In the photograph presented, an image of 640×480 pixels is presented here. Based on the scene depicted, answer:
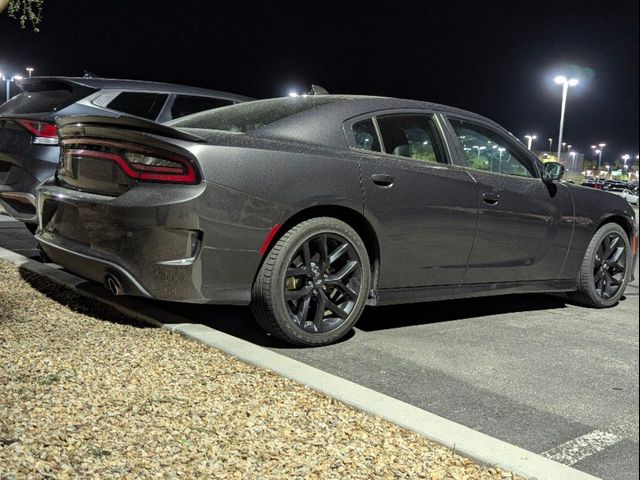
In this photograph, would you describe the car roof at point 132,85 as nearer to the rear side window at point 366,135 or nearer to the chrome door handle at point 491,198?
the rear side window at point 366,135

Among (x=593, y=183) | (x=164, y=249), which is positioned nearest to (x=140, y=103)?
(x=164, y=249)

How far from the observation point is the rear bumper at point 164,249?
11.8 ft

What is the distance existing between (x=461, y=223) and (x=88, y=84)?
11.5 feet

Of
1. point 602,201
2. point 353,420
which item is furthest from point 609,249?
point 353,420

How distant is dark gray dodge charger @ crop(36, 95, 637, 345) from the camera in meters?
3.66

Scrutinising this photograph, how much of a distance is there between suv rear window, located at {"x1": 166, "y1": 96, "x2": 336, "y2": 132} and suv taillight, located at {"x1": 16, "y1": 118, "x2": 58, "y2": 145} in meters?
1.45

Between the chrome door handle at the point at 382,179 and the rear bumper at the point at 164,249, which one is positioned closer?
the rear bumper at the point at 164,249

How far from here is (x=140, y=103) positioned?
251 inches

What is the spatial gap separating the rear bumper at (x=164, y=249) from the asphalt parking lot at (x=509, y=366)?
64cm

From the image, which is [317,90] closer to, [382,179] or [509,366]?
[382,179]

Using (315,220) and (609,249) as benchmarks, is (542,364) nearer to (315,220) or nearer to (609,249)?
(315,220)

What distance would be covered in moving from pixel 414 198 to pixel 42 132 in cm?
317

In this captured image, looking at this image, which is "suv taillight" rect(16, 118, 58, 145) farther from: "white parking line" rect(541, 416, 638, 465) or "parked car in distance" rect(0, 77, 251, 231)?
"white parking line" rect(541, 416, 638, 465)

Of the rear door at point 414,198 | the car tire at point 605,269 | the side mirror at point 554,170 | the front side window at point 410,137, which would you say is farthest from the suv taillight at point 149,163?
the car tire at point 605,269
